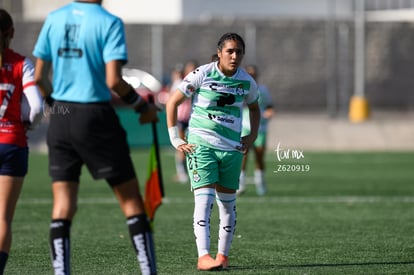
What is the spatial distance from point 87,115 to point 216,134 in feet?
8.12

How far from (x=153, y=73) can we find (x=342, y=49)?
7222mm

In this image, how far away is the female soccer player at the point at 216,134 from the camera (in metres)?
Result: 9.46

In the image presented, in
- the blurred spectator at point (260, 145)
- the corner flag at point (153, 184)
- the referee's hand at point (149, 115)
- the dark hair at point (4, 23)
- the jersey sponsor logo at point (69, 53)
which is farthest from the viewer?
the blurred spectator at point (260, 145)

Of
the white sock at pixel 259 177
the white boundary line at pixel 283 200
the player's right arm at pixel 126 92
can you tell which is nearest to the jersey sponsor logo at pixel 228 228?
the player's right arm at pixel 126 92

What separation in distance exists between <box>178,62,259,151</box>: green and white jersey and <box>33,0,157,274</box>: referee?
210 cm

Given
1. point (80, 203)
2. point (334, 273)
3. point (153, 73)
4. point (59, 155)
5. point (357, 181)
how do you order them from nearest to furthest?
point (59, 155)
point (334, 273)
point (80, 203)
point (357, 181)
point (153, 73)

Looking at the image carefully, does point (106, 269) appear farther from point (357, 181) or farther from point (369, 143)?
point (369, 143)

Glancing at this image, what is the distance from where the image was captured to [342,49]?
3906cm

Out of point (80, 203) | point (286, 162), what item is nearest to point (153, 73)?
point (286, 162)

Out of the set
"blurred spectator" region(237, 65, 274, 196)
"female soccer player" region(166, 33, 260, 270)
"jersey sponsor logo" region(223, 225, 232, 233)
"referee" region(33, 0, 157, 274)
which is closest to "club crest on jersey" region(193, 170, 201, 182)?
"female soccer player" region(166, 33, 260, 270)

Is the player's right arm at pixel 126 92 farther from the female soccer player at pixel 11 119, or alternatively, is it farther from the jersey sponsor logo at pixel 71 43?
the female soccer player at pixel 11 119

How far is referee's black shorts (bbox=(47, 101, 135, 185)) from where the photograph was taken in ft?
23.8

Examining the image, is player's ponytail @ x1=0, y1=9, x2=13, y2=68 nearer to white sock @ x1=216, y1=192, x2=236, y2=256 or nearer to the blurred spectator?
white sock @ x1=216, y1=192, x2=236, y2=256

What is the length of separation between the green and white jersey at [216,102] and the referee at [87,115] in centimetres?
210
